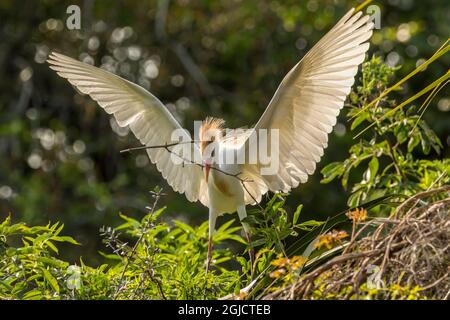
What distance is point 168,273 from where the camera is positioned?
2.86 metres

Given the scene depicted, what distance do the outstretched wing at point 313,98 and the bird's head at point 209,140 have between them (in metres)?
0.15

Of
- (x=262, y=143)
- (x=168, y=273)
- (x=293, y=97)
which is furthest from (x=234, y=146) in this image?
(x=168, y=273)

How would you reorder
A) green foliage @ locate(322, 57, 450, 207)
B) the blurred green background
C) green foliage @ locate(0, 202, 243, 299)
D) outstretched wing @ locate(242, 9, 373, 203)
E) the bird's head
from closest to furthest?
1. green foliage @ locate(0, 202, 243, 299)
2. outstretched wing @ locate(242, 9, 373, 203)
3. green foliage @ locate(322, 57, 450, 207)
4. the bird's head
5. the blurred green background

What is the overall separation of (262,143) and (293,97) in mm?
288

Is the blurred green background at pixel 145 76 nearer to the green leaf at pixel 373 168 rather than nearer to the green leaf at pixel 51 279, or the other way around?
the green leaf at pixel 373 168

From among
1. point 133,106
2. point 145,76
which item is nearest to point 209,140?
point 133,106

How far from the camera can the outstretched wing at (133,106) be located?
12.5 feet

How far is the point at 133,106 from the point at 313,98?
0.92 metres

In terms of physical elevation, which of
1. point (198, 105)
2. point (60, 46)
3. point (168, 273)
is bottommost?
point (168, 273)

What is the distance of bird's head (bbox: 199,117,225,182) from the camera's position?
3714mm

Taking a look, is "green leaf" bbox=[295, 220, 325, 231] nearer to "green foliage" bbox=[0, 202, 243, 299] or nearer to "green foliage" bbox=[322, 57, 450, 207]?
"green foliage" bbox=[0, 202, 243, 299]

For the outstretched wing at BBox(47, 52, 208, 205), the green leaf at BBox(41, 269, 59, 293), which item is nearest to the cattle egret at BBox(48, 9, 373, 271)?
the outstretched wing at BBox(47, 52, 208, 205)

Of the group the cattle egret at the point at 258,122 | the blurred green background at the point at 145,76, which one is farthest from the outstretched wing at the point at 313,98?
the blurred green background at the point at 145,76
